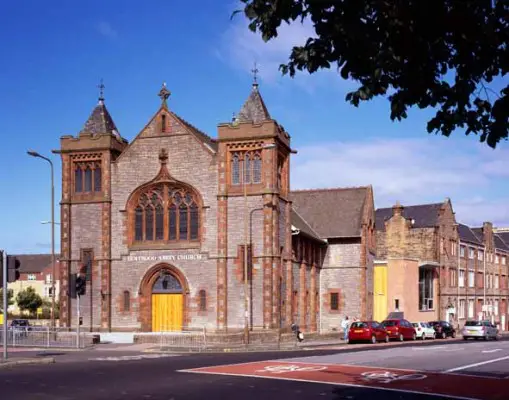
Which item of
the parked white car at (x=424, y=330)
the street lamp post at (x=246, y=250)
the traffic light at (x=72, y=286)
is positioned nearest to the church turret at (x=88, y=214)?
the street lamp post at (x=246, y=250)

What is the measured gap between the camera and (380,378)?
62.8 feet

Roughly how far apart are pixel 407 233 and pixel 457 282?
9.65 m

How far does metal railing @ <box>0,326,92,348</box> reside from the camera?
36062 millimetres

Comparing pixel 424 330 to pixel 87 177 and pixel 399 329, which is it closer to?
pixel 399 329

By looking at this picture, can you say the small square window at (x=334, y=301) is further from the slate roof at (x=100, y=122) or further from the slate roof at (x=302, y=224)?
the slate roof at (x=100, y=122)

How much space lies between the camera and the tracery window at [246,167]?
1740 inches

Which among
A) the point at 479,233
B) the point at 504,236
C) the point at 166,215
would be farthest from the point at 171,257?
the point at 504,236

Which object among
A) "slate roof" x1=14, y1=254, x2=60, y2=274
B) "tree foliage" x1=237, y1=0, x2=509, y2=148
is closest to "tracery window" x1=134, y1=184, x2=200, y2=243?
"tree foliage" x1=237, y1=0, x2=509, y2=148

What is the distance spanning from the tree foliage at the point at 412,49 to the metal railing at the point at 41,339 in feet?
94.2

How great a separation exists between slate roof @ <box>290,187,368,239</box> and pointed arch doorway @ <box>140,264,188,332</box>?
1500 centimetres

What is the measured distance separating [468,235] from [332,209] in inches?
1315

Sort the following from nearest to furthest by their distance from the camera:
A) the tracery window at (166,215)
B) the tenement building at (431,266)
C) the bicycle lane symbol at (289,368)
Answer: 1. the bicycle lane symbol at (289,368)
2. the tracery window at (166,215)
3. the tenement building at (431,266)

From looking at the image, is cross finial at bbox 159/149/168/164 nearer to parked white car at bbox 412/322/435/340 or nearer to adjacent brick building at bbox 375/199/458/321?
parked white car at bbox 412/322/435/340

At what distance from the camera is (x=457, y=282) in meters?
78.6
